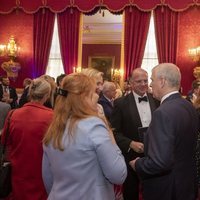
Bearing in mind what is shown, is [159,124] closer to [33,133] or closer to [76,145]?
[76,145]

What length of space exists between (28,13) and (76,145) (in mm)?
9799

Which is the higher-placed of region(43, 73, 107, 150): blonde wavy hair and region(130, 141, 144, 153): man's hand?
region(43, 73, 107, 150): blonde wavy hair

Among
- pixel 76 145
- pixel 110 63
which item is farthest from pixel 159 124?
pixel 110 63

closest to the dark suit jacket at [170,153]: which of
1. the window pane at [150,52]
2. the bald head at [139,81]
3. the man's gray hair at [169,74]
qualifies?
the man's gray hair at [169,74]

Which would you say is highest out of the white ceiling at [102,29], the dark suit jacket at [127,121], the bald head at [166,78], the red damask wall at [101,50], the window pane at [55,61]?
the white ceiling at [102,29]

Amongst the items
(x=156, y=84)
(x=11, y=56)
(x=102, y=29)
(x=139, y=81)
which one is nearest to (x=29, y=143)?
(x=156, y=84)

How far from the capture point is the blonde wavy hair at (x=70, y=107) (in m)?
2.23

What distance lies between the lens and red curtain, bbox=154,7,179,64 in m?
10.5

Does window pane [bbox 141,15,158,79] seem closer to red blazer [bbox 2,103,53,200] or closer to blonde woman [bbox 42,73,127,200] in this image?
red blazer [bbox 2,103,53,200]

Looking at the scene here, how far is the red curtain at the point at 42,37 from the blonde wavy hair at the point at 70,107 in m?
9.16

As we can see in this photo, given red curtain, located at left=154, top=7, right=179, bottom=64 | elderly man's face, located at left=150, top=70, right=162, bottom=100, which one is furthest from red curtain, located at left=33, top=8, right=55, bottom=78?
elderly man's face, located at left=150, top=70, right=162, bottom=100

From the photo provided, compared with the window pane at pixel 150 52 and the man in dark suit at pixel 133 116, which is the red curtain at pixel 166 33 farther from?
the man in dark suit at pixel 133 116

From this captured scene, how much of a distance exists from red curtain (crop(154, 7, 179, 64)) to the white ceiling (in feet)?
9.82

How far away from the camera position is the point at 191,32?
34.5ft
